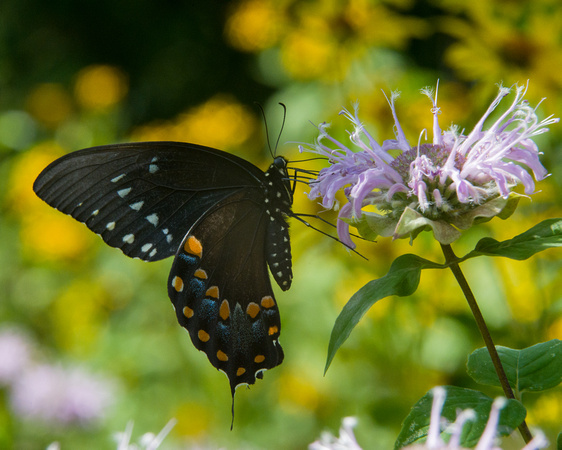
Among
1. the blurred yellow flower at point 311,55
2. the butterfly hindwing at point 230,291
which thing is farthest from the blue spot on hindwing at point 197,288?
the blurred yellow flower at point 311,55

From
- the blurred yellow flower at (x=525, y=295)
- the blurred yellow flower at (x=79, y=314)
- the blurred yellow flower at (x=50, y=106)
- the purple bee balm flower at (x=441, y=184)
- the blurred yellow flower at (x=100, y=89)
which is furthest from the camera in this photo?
the blurred yellow flower at (x=50, y=106)

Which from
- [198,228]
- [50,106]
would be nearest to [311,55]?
[198,228]

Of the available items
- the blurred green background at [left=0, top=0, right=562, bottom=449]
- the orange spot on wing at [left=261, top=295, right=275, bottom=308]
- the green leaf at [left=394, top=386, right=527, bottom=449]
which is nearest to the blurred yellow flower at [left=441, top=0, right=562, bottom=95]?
the blurred green background at [left=0, top=0, right=562, bottom=449]

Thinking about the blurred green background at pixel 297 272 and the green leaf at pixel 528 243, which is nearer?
the green leaf at pixel 528 243

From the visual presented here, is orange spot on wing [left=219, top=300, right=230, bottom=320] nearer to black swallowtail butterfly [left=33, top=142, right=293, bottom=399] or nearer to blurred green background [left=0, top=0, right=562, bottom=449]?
black swallowtail butterfly [left=33, top=142, right=293, bottom=399]

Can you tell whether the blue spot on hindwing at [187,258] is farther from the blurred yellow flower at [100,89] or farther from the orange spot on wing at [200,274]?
the blurred yellow flower at [100,89]

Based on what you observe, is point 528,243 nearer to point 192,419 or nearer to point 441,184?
point 441,184

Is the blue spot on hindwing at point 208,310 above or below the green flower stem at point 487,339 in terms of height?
above

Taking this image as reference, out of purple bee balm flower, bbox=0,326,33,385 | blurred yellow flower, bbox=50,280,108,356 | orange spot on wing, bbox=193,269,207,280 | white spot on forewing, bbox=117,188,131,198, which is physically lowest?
orange spot on wing, bbox=193,269,207,280
